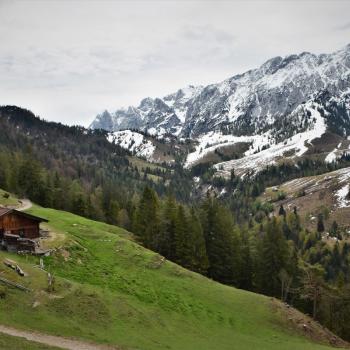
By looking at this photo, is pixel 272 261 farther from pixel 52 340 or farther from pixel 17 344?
pixel 17 344

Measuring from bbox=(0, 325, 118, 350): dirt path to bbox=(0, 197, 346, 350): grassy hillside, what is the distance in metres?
1.01

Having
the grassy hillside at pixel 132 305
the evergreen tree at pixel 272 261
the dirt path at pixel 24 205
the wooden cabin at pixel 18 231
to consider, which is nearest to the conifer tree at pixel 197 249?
the evergreen tree at pixel 272 261

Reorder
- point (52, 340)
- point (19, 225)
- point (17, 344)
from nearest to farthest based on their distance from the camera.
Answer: point (17, 344), point (52, 340), point (19, 225)

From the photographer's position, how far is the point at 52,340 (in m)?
35.3

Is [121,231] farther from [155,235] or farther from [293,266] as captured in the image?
[293,266]

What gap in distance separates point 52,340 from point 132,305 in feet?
48.3

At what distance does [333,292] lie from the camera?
267ft

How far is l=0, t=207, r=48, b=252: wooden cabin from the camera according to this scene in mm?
57625

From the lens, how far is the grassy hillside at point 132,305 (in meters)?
40.3

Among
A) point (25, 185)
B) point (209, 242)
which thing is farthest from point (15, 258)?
point (25, 185)

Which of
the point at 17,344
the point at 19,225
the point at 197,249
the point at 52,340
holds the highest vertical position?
the point at 19,225

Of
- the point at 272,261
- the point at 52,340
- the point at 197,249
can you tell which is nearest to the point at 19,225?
the point at 52,340

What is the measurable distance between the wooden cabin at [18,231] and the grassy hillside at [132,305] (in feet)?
9.62

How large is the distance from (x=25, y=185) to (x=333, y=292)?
78.5 meters
